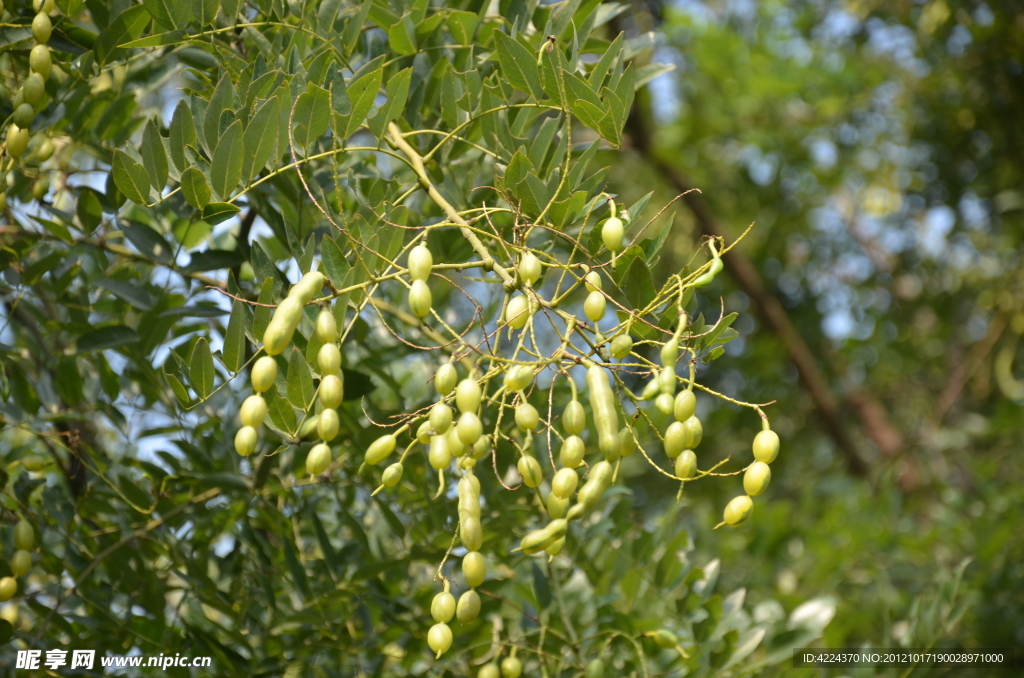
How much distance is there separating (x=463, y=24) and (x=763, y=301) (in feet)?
7.58

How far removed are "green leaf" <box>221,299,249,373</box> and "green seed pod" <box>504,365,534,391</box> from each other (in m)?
0.28

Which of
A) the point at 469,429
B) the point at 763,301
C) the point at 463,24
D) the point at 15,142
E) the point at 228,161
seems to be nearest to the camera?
the point at 469,429

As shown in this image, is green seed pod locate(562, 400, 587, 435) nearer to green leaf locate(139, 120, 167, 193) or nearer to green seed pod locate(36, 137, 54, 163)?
green leaf locate(139, 120, 167, 193)

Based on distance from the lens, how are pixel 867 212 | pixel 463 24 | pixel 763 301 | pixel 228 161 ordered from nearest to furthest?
pixel 228 161 < pixel 463 24 < pixel 763 301 < pixel 867 212

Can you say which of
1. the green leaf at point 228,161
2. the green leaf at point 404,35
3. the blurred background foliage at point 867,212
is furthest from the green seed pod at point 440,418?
the blurred background foliage at point 867,212

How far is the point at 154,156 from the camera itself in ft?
2.76

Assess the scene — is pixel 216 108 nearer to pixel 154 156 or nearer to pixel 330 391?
pixel 154 156

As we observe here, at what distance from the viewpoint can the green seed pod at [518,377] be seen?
624mm

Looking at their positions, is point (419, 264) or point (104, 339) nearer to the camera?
point (419, 264)

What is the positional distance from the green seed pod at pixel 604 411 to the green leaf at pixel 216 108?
46 cm

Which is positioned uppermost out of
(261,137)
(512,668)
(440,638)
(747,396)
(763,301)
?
(261,137)

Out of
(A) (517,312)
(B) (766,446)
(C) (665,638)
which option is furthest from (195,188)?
(C) (665,638)

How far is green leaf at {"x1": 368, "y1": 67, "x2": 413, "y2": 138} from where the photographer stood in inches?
32.5

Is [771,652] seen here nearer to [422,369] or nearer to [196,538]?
[422,369]
